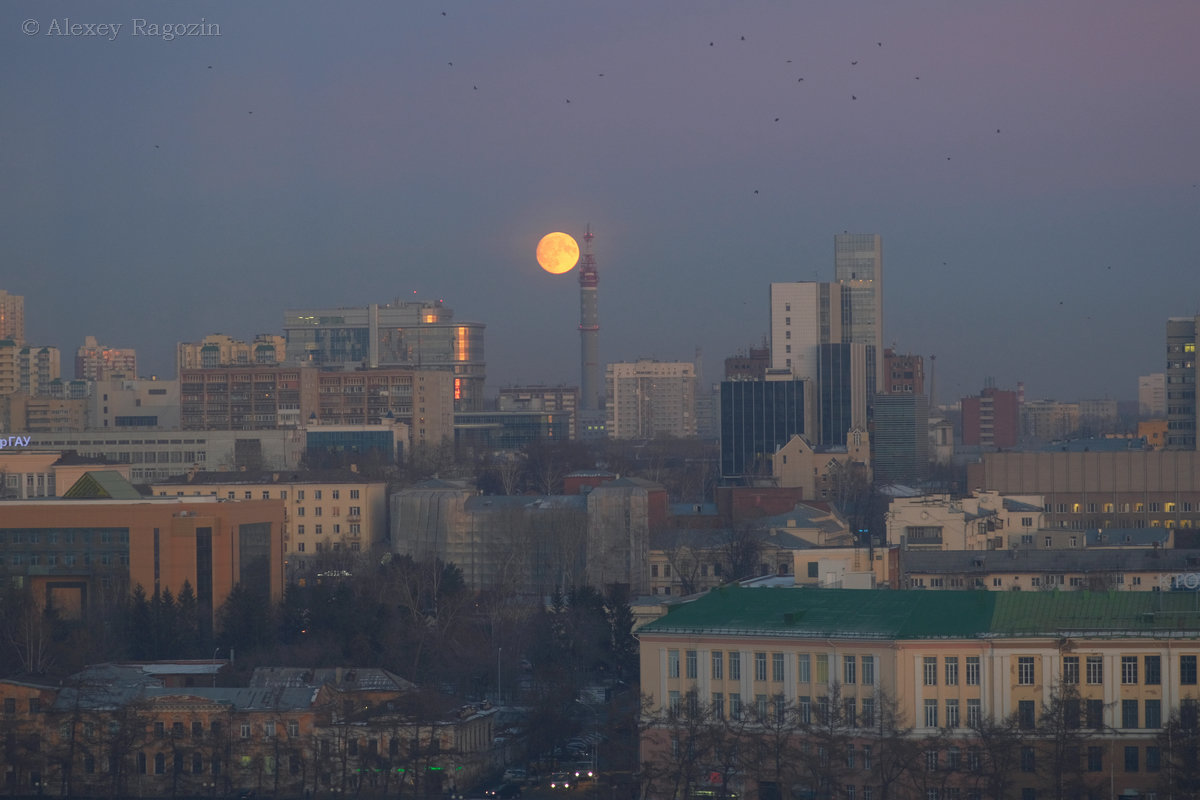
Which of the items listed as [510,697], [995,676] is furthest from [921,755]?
[510,697]

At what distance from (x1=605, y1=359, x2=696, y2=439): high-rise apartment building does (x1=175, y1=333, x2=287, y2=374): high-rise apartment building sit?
42419 mm

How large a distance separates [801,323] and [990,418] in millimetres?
40400

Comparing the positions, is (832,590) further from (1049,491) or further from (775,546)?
(1049,491)

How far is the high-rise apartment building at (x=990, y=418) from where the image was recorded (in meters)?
114

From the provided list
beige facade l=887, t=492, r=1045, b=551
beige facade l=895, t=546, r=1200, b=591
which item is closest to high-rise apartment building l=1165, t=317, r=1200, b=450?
beige facade l=887, t=492, r=1045, b=551

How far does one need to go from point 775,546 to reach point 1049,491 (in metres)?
14.8

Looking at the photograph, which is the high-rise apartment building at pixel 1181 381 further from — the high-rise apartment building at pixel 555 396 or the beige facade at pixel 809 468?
the high-rise apartment building at pixel 555 396

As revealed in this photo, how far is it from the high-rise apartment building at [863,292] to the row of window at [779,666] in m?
57.2

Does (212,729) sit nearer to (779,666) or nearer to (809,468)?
(779,666)

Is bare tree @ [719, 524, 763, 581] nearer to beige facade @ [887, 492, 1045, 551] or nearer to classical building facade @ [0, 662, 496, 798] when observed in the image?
beige facade @ [887, 492, 1045, 551]

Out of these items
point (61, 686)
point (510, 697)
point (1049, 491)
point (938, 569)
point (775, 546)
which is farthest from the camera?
point (1049, 491)

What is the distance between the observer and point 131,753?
2297cm

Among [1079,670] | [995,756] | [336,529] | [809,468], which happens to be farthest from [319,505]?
[995,756]

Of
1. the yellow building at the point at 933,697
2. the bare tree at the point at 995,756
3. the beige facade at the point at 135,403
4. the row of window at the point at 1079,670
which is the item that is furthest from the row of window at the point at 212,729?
the beige facade at the point at 135,403
